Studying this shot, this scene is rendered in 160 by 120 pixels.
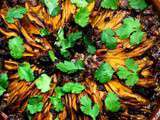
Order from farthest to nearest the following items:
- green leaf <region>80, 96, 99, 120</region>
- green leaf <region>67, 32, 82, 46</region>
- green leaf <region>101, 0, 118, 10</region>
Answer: green leaf <region>101, 0, 118, 10</region>, green leaf <region>67, 32, 82, 46</region>, green leaf <region>80, 96, 99, 120</region>

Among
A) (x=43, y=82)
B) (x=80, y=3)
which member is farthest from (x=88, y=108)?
(x=80, y=3)

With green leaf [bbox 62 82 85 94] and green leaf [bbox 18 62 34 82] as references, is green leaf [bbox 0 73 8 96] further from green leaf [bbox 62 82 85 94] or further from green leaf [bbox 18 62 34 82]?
green leaf [bbox 62 82 85 94]

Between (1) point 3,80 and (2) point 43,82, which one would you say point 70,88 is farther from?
(1) point 3,80

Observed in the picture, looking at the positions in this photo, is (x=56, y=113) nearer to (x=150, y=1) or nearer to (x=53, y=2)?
(x=53, y=2)

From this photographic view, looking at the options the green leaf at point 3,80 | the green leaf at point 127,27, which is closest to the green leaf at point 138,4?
the green leaf at point 127,27

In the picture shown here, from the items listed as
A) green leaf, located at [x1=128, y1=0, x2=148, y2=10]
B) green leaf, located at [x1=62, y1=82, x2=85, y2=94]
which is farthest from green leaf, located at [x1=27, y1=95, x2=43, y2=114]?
green leaf, located at [x1=128, y1=0, x2=148, y2=10]

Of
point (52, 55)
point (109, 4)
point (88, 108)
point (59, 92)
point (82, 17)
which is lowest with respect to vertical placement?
point (88, 108)

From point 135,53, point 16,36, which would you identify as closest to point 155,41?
point 135,53
